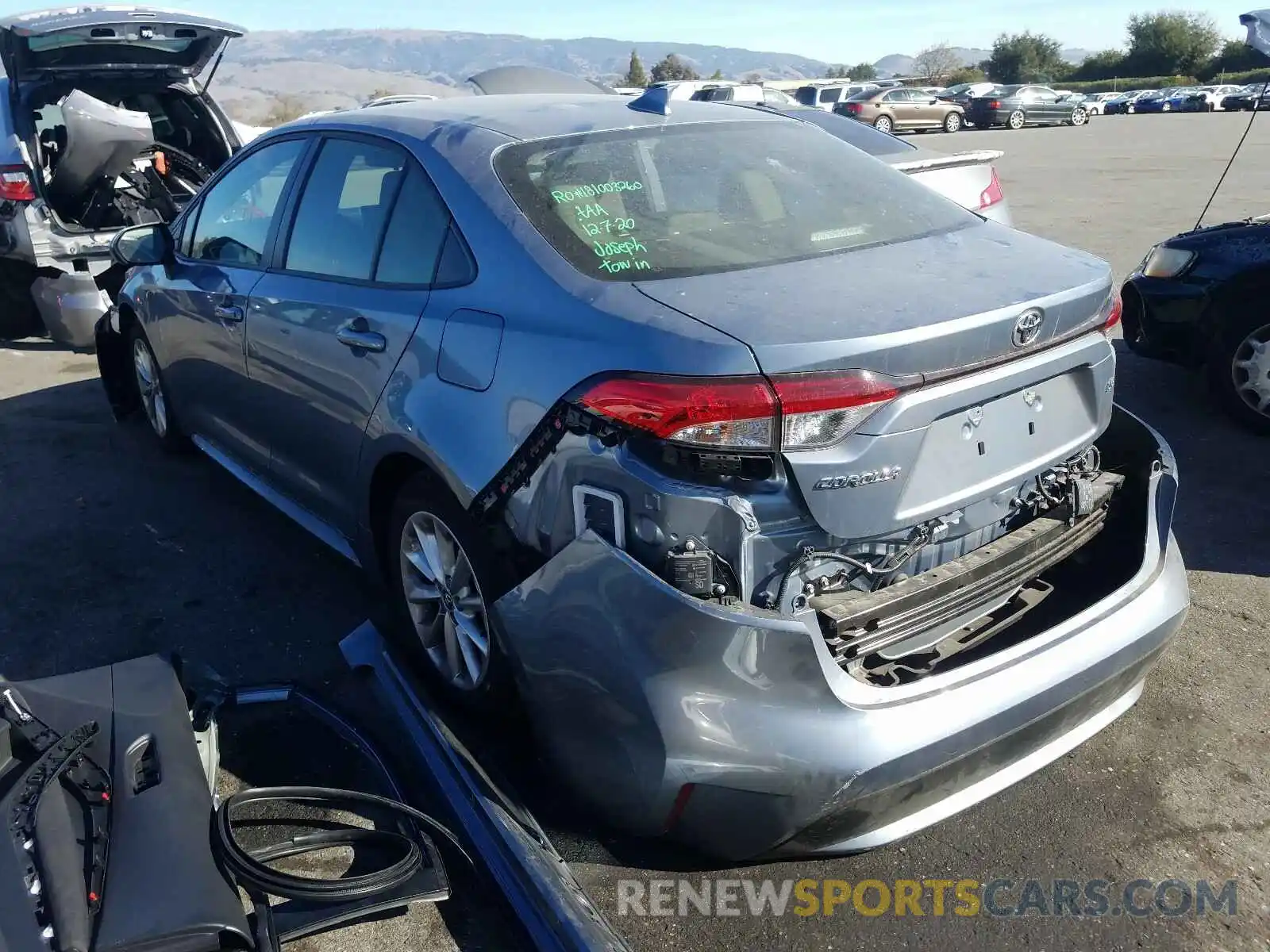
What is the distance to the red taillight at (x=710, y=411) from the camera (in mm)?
2031

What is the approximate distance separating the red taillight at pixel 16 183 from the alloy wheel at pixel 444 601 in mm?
5827

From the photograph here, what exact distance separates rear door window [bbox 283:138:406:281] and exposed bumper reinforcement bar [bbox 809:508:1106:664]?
175 cm

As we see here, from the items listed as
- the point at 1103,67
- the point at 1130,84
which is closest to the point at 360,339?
the point at 1130,84

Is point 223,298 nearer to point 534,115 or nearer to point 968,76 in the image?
point 534,115

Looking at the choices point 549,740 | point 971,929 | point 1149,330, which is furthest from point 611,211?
point 1149,330

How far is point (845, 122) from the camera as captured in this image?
8.13 meters

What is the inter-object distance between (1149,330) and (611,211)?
Answer: 3.97 meters

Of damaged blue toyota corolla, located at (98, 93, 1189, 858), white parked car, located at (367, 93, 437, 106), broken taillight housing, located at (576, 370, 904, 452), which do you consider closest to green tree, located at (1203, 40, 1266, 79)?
white parked car, located at (367, 93, 437, 106)

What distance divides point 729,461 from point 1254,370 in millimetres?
4177

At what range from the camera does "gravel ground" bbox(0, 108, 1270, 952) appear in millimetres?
2377

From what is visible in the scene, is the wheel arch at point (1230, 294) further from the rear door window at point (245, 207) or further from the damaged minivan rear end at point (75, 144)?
the damaged minivan rear end at point (75, 144)

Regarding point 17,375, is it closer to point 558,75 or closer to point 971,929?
point 558,75

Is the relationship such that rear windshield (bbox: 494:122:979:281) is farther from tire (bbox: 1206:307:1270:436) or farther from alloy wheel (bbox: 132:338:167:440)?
alloy wheel (bbox: 132:338:167:440)

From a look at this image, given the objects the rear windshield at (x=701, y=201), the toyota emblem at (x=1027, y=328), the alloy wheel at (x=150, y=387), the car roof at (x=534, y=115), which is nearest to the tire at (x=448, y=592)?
the rear windshield at (x=701, y=201)
